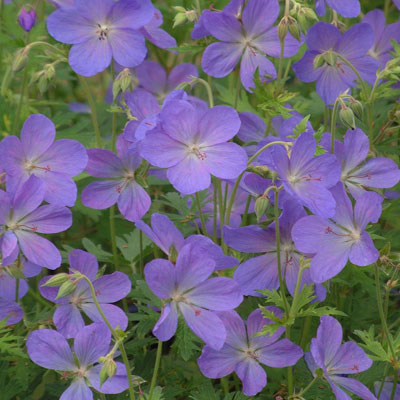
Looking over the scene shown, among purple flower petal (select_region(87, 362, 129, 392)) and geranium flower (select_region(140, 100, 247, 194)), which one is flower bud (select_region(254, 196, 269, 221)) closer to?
geranium flower (select_region(140, 100, 247, 194))

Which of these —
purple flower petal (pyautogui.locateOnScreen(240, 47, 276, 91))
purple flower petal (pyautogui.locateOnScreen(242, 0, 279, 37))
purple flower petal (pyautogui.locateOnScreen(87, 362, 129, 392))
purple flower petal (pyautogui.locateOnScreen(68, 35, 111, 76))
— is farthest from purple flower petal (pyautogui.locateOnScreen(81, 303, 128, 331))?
purple flower petal (pyautogui.locateOnScreen(242, 0, 279, 37))

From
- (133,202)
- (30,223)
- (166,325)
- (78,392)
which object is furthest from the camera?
(133,202)

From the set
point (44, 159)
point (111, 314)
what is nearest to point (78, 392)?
point (111, 314)

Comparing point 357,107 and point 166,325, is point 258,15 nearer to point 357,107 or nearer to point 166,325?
point 357,107

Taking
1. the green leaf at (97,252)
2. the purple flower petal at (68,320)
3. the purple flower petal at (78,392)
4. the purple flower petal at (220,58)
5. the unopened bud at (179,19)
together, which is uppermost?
the unopened bud at (179,19)

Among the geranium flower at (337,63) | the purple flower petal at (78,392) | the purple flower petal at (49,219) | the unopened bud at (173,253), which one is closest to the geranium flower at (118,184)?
the purple flower petal at (49,219)

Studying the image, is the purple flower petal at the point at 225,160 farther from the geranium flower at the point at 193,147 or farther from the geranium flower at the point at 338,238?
the geranium flower at the point at 338,238
